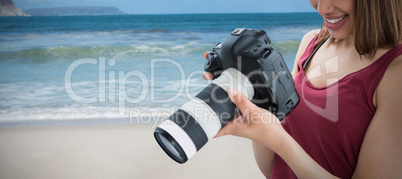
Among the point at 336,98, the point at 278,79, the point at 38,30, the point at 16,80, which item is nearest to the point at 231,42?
the point at 278,79

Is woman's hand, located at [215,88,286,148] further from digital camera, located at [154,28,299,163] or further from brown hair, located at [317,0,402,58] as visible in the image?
brown hair, located at [317,0,402,58]

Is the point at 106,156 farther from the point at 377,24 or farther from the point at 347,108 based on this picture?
the point at 377,24

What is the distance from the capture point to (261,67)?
60cm

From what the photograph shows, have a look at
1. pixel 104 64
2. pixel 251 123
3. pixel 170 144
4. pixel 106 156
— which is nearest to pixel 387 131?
pixel 251 123

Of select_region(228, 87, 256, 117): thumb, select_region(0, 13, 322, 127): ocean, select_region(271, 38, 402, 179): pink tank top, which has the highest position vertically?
select_region(228, 87, 256, 117): thumb

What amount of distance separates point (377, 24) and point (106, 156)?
5.84ft

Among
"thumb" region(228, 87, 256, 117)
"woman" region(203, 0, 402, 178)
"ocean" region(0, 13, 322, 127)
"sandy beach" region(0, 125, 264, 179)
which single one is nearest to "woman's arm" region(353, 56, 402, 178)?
"woman" region(203, 0, 402, 178)

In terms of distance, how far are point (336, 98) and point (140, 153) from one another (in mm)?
1587

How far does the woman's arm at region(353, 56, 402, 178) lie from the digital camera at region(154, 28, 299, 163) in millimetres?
148

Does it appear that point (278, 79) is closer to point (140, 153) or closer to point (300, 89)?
point (300, 89)

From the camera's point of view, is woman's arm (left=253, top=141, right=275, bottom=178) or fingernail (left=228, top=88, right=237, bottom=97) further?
woman's arm (left=253, top=141, right=275, bottom=178)

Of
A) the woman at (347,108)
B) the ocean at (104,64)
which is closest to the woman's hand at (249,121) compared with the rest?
the woman at (347,108)

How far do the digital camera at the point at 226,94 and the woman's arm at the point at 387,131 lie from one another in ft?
0.49

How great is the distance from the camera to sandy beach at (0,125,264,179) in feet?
6.31
